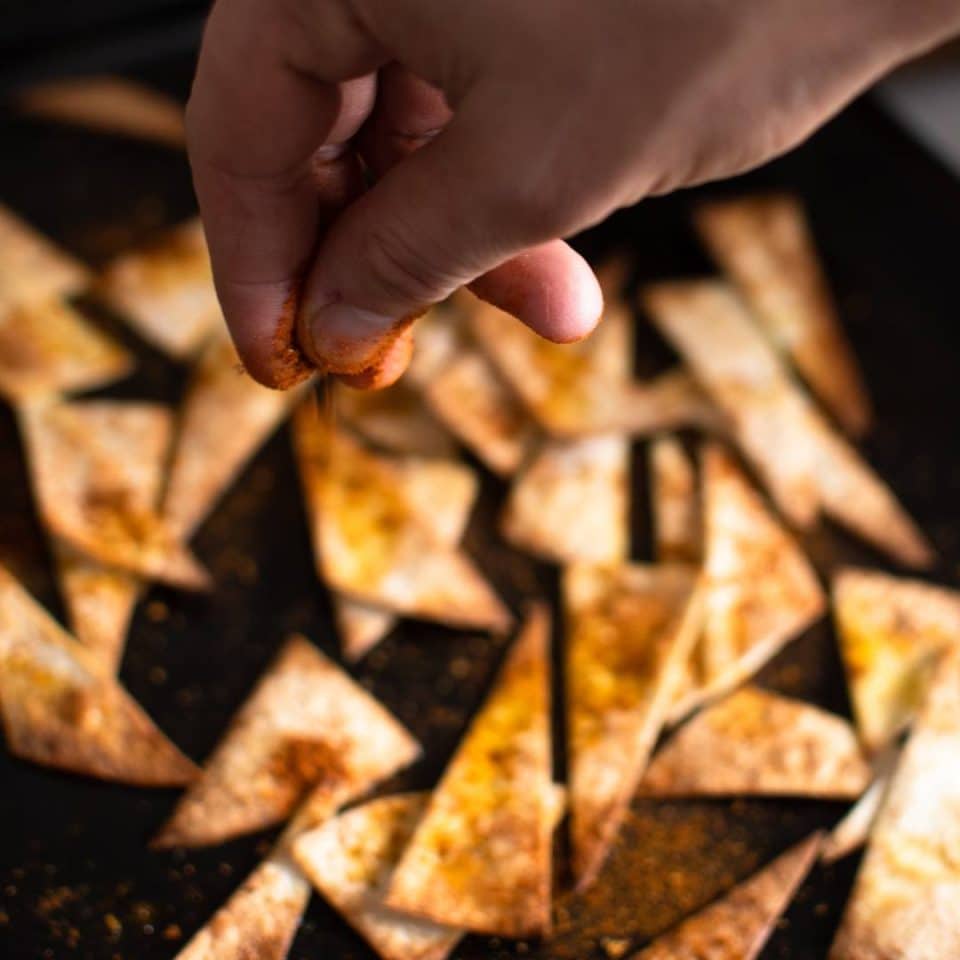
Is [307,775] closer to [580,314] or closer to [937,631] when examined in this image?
[580,314]

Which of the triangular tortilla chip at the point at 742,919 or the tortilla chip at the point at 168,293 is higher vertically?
the tortilla chip at the point at 168,293

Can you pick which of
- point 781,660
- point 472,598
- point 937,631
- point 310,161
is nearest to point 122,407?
point 472,598

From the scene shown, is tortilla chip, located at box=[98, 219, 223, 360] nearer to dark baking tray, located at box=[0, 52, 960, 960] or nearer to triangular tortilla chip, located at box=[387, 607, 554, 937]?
dark baking tray, located at box=[0, 52, 960, 960]

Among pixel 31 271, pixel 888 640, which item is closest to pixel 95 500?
pixel 31 271

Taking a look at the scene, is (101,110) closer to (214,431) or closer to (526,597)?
(214,431)

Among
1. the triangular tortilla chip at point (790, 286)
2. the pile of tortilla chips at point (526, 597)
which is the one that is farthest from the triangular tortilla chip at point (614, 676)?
the triangular tortilla chip at point (790, 286)

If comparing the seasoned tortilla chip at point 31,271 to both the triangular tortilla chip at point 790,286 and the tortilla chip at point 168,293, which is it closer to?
the tortilla chip at point 168,293

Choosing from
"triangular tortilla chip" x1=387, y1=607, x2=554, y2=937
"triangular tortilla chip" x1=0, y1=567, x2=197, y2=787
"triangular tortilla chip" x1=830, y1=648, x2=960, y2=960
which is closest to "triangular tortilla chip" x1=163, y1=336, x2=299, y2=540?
"triangular tortilla chip" x1=0, y1=567, x2=197, y2=787

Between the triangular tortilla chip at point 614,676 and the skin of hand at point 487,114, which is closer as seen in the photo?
the skin of hand at point 487,114
